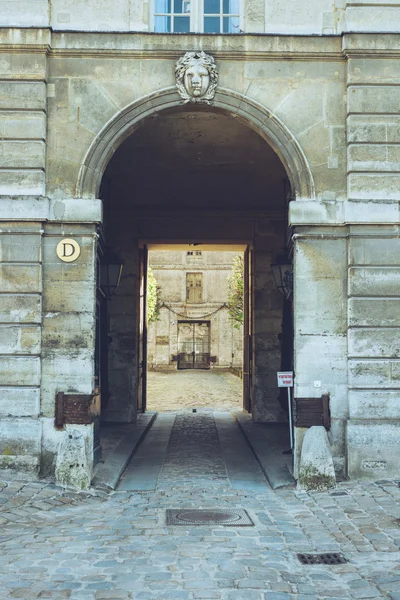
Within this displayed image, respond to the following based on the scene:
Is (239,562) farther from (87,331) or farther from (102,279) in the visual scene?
(102,279)

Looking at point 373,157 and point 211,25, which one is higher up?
point 211,25

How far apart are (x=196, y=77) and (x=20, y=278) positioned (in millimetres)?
3749

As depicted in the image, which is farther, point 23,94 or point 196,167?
point 196,167

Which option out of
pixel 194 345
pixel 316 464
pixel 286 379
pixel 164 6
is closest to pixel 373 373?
pixel 286 379

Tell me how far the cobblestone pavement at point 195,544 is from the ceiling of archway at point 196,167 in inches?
218

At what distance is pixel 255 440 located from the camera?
14344 millimetres

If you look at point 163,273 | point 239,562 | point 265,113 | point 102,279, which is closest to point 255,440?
point 102,279

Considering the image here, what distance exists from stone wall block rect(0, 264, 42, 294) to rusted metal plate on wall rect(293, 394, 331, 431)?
398cm

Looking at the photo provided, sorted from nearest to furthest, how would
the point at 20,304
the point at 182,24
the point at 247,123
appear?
the point at 20,304 → the point at 247,123 → the point at 182,24

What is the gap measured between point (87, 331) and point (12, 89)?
3551 millimetres

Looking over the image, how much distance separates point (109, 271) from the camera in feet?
47.4

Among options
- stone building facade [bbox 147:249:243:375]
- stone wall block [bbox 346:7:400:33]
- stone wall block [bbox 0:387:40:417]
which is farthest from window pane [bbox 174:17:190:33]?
stone building facade [bbox 147:249:243:375]

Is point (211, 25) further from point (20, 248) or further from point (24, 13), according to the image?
point (20, 248)

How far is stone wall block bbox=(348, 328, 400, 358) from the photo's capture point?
10078mm
